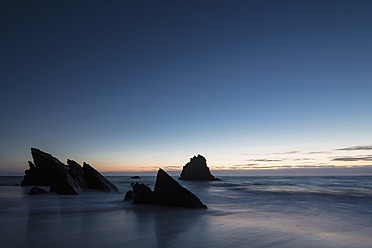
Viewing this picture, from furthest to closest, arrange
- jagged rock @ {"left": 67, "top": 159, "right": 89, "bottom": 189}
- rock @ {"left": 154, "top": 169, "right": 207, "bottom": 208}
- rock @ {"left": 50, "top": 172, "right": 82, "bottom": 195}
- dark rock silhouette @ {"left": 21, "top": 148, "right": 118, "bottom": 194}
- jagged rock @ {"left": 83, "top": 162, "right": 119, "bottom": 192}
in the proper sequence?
jagged rock @ {"left": 83, "top": 162, "right": 119, "bottom": 192} → jagged rock @ {"left": 67, "top": 159, "right": 89, "bottom": 189} → dark rock silhouette @ {"left": 21, "top": 148, "right": 118, "bottom": 194} → rock @ {"left": 50, "top": 172, "right": 82, "bottom": 195} → rock @ {"left": 154, "top": 169, "right": 207, "bottom": 208}

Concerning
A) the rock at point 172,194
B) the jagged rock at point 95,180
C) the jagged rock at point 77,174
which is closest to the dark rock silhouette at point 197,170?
the jagged rock at point 77,174

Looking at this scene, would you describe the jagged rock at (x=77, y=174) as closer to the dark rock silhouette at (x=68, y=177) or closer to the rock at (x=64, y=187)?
the dark rock silhouette at (x=68, y=177)

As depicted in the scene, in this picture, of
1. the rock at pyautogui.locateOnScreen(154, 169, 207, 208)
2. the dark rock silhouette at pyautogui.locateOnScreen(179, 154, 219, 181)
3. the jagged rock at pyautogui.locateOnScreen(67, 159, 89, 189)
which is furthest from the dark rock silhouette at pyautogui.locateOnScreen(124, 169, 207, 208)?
the dark rock silhouette at pyautogui.locateOnScreen(179, 154, 219, 181)

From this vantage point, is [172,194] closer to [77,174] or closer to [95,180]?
[95,180]

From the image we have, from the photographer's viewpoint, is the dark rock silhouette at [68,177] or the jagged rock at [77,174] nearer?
the dark rock silhouette at [68,177]

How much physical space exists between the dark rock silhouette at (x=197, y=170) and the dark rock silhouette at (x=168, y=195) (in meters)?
71.5

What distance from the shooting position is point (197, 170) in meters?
85.4

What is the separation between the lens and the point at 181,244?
5.52 m

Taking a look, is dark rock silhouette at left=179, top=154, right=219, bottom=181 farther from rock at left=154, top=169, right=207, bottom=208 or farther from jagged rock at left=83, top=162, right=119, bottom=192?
rock at left=154, top=169, right=207, bottom=208

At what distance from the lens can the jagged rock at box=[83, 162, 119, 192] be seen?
80.3 feet

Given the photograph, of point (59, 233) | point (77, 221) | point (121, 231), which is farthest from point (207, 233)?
point (77, 221)

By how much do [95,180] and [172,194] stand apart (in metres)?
15.9

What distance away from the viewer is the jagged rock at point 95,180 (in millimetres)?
24486

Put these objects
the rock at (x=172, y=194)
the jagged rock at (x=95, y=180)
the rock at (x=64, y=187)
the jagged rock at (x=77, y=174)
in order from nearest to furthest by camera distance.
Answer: the rock at (x=172, y=194) < the rock at (x=64, y=187) < the jagged rock at (x=77, y=174) < the jagged rock at (x=95, y=180)
